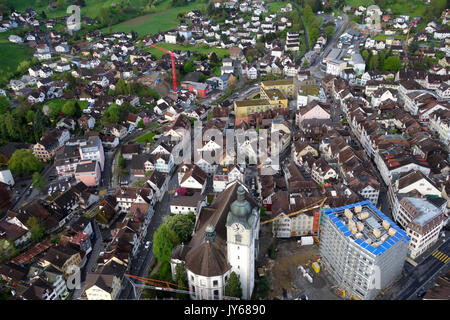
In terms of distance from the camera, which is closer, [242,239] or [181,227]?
[242,239]

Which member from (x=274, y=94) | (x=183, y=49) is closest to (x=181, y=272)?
(x=274, y=94)

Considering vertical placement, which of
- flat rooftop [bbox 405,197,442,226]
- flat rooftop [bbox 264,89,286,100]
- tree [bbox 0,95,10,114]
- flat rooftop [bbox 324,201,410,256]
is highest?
flat rooftop [bbox 324,201,410,256]

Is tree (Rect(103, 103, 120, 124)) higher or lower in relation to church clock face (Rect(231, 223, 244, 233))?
lower

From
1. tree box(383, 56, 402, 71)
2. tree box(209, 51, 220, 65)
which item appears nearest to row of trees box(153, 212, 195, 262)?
tree box(383, 56, 402, 71)

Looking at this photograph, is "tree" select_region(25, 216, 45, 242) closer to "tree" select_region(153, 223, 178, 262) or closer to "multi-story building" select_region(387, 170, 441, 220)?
"tree" select_region(153, 223, 178, 262)

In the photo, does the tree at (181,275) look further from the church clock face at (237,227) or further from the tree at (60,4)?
the tree at (60,4)

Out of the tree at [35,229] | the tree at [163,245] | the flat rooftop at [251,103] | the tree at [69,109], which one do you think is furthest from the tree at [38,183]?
the flat rooftop at [251,103]

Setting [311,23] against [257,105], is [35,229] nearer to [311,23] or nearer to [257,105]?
[257,105]
